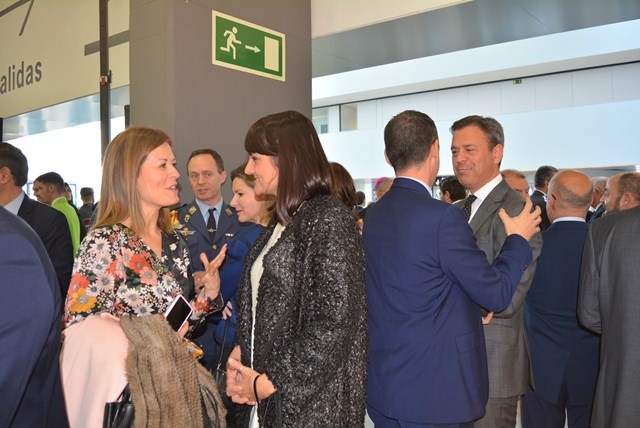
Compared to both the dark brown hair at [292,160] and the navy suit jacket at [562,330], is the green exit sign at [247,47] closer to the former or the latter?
the dark brown hair at [292,160]

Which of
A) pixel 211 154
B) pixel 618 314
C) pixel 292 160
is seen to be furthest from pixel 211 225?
pixel 618 314

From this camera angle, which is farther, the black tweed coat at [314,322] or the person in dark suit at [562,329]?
the person in dark suit at [562,329]

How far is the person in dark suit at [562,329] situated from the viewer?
2.72 meters

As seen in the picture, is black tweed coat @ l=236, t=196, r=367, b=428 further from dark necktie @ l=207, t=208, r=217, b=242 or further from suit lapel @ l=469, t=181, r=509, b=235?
dark necktie @ l=207, t=208, r=217, b=242

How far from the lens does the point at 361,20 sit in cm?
430

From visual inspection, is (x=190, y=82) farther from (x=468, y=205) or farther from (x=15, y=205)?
(x=468, y=205)

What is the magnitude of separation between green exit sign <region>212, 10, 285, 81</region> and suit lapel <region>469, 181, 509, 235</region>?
228 centimetres

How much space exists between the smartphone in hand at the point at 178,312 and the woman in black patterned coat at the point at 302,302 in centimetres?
35

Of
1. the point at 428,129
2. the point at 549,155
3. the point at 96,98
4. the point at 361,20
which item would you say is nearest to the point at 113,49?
the point at 96,98

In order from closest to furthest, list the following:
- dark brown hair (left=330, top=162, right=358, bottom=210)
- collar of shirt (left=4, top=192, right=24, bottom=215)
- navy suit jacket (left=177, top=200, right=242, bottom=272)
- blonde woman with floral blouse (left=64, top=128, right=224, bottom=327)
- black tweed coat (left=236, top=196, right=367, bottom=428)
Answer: black tweed coat (left=236, top=196, right=367, bottom=428), blonde woman with floral blouse (left=64, top=128, right=224, bottom=327), dark brown hair (left=330, top=162, right=358, bottom=210), collar of shirt (left=4, top=192, right=24, bottom=215), navy suit jacket (left=177, top=200, right=242, bottom=272)

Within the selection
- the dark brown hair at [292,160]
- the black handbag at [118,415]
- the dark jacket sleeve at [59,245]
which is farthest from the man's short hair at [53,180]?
the dark brown hair at [292,160]

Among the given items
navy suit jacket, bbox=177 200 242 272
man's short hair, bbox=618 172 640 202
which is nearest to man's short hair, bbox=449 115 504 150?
man's short hair, bbox=618 172 640 202

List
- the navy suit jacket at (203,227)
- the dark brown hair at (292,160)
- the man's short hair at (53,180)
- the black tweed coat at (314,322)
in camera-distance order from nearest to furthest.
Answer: the black tweed coat at (314,322), the dark brown hair at (292,160), the navy suit jacket at (203,227), the man's short hair at (53,180)

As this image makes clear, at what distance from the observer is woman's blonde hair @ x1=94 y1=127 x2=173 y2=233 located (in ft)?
6.69
